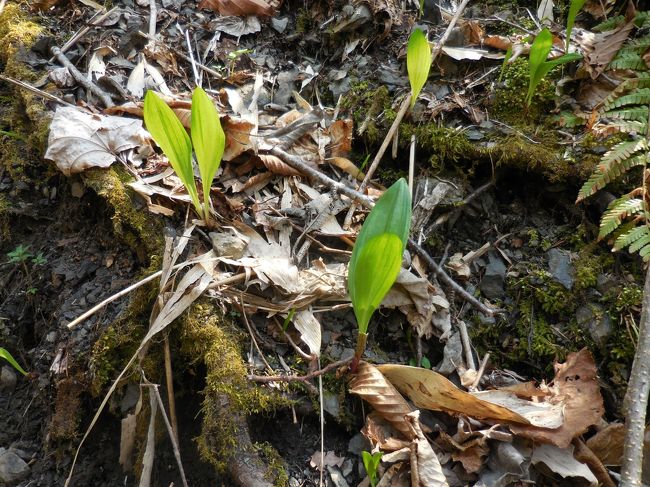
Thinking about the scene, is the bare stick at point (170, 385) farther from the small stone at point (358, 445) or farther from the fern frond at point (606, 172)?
the fern frond at point (606, 172)

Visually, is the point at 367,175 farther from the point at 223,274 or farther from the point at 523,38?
the point at 523,38

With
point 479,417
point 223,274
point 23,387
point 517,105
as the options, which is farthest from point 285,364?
point 517,105

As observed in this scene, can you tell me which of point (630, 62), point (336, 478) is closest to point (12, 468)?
point (336, 478)

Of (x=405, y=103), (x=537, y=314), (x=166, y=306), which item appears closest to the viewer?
(x=166, y=306)

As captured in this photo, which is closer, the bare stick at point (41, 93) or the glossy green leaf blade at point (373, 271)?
the glossy green leaf blade at point (373, 271)

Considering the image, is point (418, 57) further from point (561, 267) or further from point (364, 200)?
point (561, 267)

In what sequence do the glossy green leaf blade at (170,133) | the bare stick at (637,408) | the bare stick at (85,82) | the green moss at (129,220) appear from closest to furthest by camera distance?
1. the bare stick at (637,408)
2. the glossy green leaf blade at (170,133)
3. the green moss at (129,220)
4. the bare stick at (85,82)

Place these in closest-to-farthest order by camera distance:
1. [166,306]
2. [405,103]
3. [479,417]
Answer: [479,417] → [166,306] → [405,103]

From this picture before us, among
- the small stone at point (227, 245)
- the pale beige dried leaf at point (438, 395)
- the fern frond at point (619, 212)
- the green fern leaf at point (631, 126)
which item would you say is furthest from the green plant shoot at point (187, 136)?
the green fern leaf at point (631, 126)
